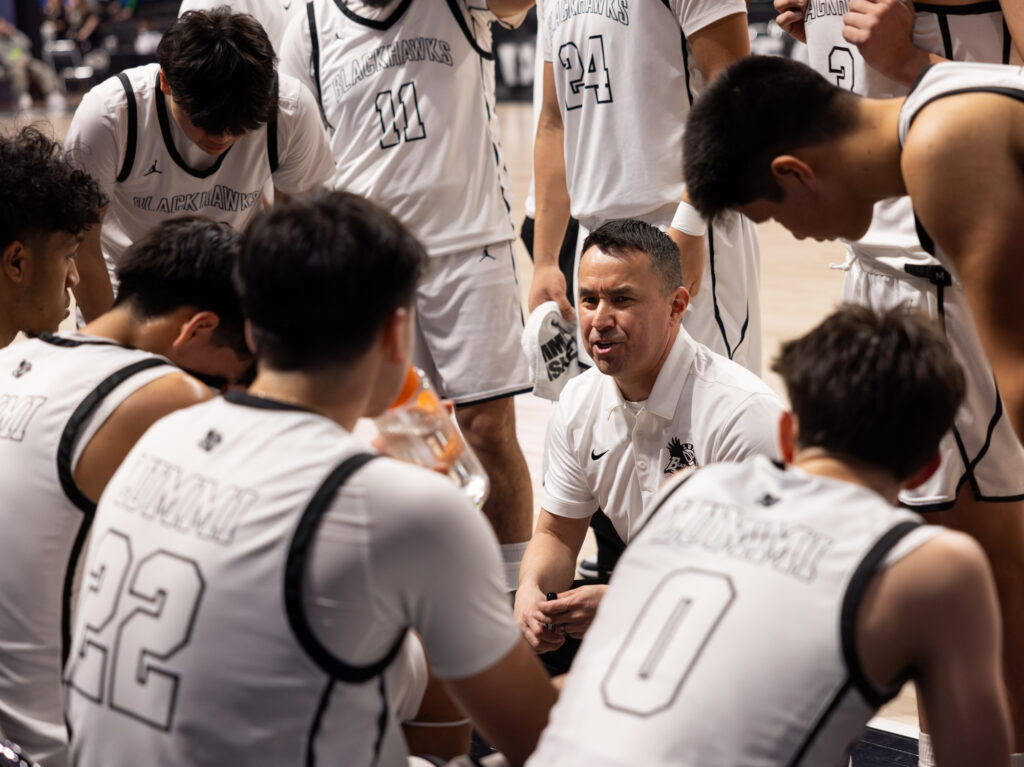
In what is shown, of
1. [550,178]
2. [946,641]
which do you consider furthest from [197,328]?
[550,178]

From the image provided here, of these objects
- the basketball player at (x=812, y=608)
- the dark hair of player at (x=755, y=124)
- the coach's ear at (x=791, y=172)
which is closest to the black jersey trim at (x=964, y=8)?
the dark hair of player at (x=755, y=124)

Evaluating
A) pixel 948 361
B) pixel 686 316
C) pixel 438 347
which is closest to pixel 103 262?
pixel 438 347

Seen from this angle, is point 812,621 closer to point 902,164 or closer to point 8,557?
point 902,164

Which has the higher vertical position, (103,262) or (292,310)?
(292,310)

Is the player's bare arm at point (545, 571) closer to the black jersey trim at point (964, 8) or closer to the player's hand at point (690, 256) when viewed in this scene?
the player's hand at point (690, 256)

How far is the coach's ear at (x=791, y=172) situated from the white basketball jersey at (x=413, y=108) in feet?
6.09

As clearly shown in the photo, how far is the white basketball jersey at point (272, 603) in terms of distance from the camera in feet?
4.56

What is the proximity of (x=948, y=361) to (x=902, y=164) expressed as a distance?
554mm

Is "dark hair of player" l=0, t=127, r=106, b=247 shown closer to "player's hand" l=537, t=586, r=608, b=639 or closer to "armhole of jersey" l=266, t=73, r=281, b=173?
"armhole of jersey" l=266, t=73, r=281, b=173

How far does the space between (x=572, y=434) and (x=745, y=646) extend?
4.89 ft

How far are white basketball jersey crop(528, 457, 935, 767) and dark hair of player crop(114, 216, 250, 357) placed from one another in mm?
908

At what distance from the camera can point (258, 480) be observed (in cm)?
142

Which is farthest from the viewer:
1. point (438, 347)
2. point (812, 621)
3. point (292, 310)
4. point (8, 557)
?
point (438, 347)

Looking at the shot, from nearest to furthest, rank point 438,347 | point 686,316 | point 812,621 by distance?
point 812,621 < point 686,316 < point 438,347
